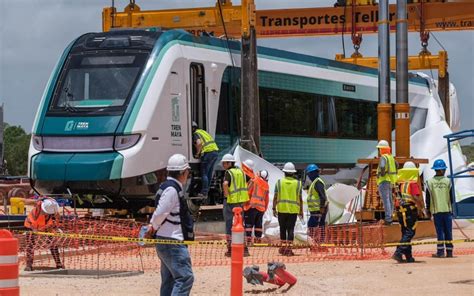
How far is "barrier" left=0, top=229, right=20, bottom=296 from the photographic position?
A: 10000mm

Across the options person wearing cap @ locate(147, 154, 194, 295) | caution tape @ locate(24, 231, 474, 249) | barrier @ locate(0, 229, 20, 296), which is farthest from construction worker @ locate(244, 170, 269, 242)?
barrier @ locate(0, 229, 20, 296)

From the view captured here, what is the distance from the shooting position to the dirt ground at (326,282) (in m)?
13.4

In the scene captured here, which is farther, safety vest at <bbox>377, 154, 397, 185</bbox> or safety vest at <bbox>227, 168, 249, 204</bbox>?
safety vest at <bbox>377, 154, 397, 185</bbox>

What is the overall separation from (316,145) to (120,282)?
12711 millimetres

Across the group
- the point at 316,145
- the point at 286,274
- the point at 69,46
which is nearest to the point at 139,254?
the point at 286,274

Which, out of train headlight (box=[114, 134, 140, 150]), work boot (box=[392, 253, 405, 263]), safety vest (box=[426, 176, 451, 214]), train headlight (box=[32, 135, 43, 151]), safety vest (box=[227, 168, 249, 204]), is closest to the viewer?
work boot (box=[392, 253, 405, 263])

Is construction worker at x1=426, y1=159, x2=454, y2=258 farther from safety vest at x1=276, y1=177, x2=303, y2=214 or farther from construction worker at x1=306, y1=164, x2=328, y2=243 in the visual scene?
safety vest at x1=276, y1=177, x2=303, y2=214

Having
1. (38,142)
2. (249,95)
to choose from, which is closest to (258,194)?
(249,95)

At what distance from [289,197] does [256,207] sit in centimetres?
65

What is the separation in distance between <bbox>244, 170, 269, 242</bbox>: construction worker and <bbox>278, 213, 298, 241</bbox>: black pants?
0.44 meters

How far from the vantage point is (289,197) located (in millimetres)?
18281

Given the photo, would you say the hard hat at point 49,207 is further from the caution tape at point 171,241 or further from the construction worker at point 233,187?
the construction worker at point 233,187

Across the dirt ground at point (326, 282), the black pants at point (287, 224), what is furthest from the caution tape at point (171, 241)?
the black pants at point (287, 224)

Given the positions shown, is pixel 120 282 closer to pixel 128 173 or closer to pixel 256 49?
pixel 128 173
